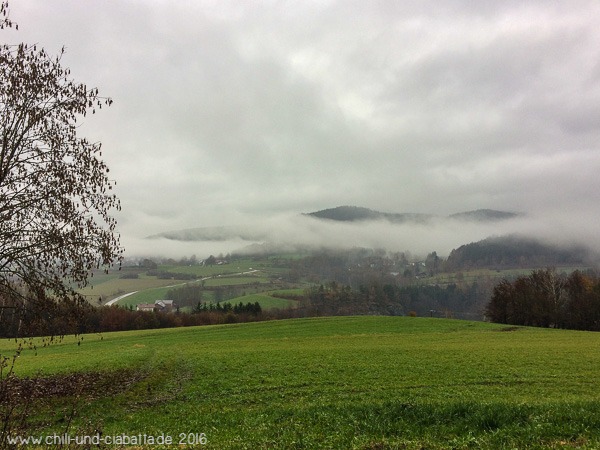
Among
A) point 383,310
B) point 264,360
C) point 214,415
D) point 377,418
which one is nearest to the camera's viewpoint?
point 377,418

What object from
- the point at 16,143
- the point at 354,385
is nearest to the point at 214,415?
the point at 354,385

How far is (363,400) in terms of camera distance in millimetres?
18250

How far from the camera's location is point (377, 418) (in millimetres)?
13953

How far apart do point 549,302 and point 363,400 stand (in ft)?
335

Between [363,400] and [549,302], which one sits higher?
[363,400]

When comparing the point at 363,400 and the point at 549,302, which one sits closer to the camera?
the point at 363,400

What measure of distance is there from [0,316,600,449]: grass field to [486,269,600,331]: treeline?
67578 mm

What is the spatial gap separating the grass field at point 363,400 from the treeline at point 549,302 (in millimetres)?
67578

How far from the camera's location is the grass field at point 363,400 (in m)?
11.7

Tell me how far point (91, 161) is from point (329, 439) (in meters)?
13.5

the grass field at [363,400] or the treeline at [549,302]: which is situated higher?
the grass field at [363,400]

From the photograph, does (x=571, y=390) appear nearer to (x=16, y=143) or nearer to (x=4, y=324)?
(x=4, y=324)

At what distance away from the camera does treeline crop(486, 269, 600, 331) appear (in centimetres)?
9544

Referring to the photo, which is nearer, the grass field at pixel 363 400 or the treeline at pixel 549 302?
the grass field at pixel 363 400
